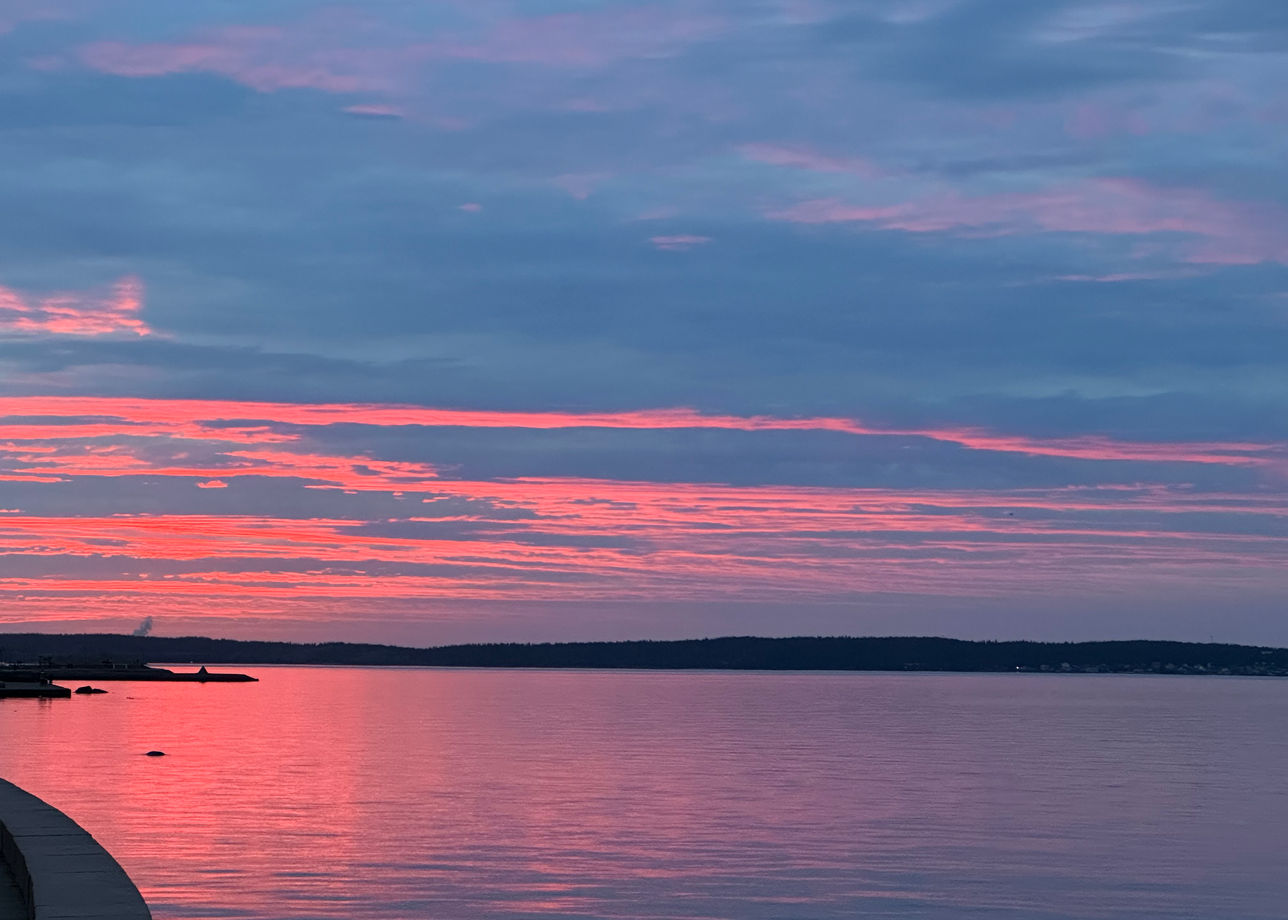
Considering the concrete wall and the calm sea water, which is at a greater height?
the concrete wall

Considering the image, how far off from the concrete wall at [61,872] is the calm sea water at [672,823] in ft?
17.7

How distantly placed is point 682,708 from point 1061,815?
129129 millimetres

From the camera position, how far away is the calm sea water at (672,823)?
127 ft

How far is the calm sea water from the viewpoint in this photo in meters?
38.6

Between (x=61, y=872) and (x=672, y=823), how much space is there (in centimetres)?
3126

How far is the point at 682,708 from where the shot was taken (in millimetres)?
187375

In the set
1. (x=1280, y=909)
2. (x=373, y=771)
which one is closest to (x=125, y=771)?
(x=373, y=771)

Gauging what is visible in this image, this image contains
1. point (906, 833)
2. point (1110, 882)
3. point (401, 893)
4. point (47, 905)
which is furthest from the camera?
point (906, 833)

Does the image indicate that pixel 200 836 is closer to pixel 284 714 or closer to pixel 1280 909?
pixel 1280 909

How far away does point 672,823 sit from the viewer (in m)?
54.0

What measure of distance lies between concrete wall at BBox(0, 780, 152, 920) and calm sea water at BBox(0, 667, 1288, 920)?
541cm

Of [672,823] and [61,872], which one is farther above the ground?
[61,872]

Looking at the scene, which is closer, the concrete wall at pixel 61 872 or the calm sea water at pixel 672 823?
the concrete wall at pixel 61 872

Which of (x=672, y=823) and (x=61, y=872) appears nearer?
(x=61, y=872)
